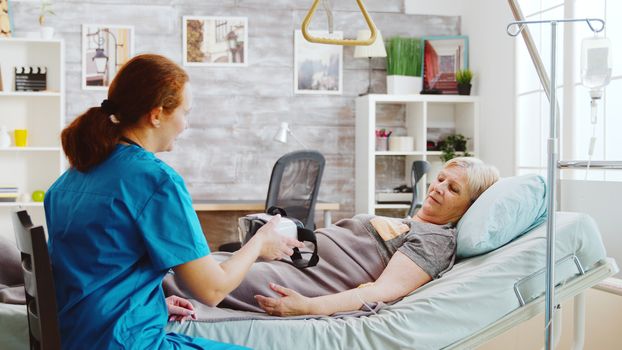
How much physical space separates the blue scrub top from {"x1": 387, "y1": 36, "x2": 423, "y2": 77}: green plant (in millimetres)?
3766

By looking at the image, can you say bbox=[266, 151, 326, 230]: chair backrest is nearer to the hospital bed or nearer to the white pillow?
the white pillow

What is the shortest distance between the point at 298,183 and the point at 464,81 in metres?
1.58

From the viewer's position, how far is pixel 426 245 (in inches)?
90.3

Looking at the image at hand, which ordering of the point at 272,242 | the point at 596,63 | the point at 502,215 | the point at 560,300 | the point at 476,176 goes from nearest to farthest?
the point at 272,242 < the point at 560,300 < the point at 502,215 < the point at 476,176 < the point at 596,63

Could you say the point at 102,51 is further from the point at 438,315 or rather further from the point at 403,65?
the point at 438,315

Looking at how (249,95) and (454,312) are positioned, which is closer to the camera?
(454,312)

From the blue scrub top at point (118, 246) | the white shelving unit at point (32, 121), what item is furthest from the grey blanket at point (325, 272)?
the white shelving unit at point (32, 121)

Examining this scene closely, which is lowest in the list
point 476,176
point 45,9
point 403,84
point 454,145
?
point 476,176

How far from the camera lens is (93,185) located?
1.65 metres

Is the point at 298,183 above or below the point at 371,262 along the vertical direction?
above

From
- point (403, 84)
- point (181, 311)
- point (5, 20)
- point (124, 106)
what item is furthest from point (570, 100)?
point (5, 20)

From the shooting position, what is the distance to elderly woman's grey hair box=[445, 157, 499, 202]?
2.49 meters

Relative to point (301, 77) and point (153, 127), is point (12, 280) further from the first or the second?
point (301, 77)

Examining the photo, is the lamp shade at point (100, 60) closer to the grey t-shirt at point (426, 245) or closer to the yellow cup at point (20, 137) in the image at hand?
the yellow cup at point (20, 137)
